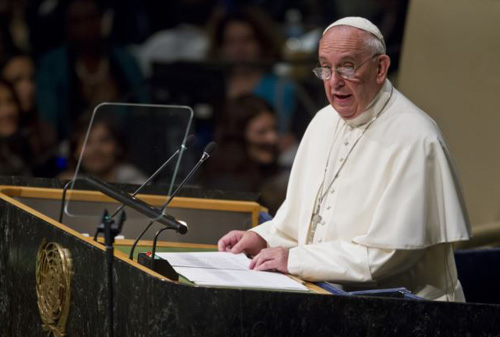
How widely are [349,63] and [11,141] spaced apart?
4.58 m

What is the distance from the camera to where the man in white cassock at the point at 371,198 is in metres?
4.52

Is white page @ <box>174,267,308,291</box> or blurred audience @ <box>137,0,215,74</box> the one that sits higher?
blurred audience @ <box>137,0,215,74</box>

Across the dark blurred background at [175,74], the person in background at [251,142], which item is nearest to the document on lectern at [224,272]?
the dark blurred background at [175,74]

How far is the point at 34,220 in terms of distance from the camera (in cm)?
470

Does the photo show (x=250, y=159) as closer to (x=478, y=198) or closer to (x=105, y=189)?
(x=478, y=198)

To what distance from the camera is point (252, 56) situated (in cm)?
840

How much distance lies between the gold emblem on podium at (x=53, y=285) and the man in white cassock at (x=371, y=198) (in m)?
0.67

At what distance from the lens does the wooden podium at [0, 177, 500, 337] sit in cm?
382

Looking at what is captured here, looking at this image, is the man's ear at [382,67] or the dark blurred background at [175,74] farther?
the dark blurred background at [175,74]

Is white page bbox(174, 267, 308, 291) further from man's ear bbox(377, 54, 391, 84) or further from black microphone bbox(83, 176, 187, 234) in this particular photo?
man's ear bbox(377, 54, 391, 84)

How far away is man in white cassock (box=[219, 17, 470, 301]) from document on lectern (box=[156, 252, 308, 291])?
3.6 inches

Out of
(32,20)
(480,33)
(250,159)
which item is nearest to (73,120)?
(32,20)

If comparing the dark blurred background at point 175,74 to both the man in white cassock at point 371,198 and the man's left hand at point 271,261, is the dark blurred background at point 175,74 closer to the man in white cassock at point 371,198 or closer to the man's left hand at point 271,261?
the man in white cassock at point 371,198

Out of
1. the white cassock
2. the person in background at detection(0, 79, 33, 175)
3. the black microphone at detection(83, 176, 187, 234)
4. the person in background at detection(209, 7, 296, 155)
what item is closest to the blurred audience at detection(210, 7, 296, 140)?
the person in background at detection(209, 7, 296, 155)
